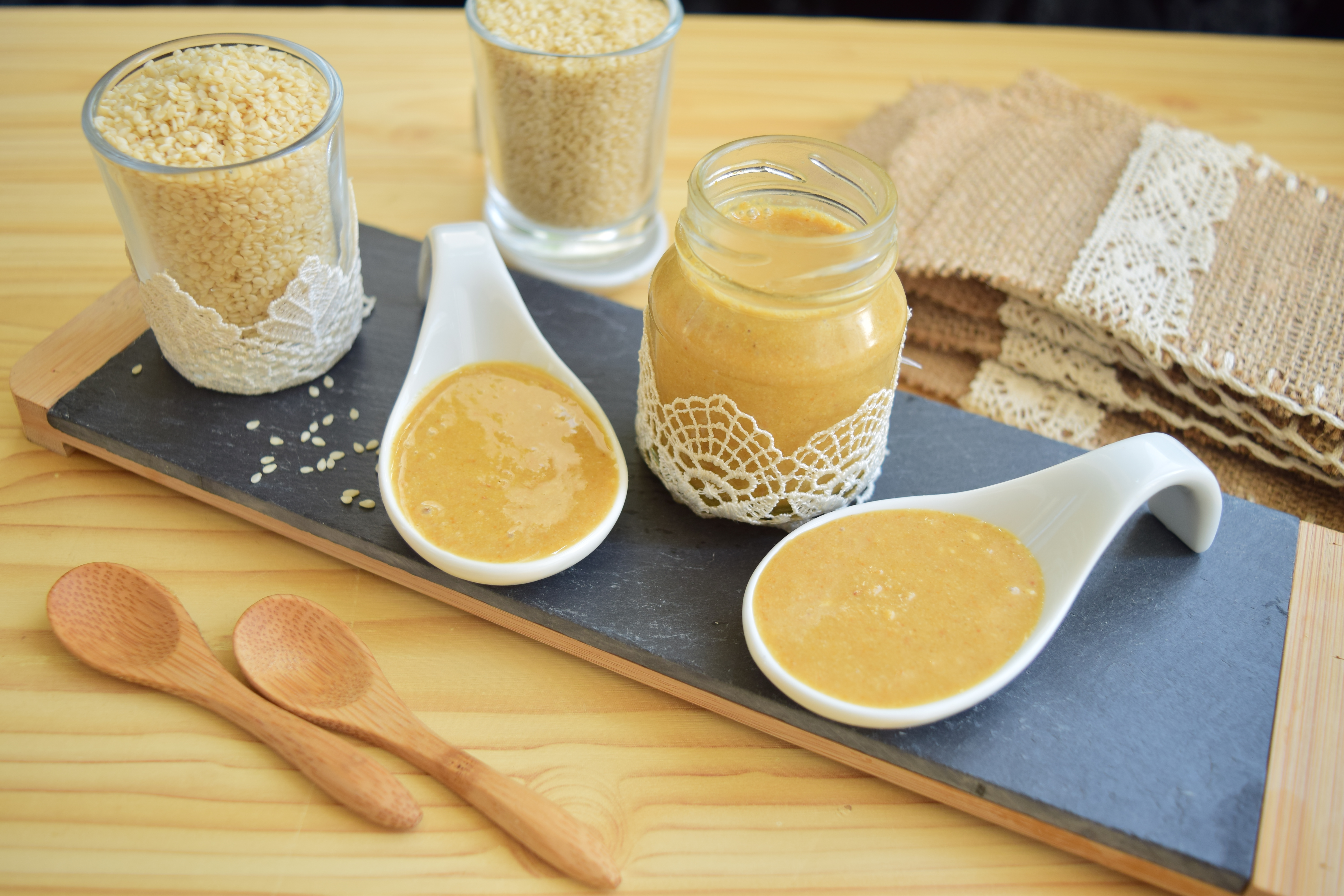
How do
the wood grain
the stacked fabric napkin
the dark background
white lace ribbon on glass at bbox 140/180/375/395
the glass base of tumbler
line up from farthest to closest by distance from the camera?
the dark background → the glass base of tumbler → the stacked fabric napkin → white lace ribbon on glass at bbox 140/180/375/395 → the wood grain

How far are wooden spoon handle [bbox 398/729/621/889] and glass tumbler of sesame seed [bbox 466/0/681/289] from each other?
666 millimetres

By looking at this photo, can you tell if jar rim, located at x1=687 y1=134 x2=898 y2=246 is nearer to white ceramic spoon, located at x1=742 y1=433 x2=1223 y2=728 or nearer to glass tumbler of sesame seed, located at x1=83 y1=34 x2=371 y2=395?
white ceramic spoon, located at x1=742 y1=433 x2=1223 y2=728

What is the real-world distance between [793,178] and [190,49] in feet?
1.90

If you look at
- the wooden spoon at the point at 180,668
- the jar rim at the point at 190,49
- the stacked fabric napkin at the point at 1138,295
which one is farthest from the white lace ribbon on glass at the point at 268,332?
the stacked fabric napkin at the point at 1138,295

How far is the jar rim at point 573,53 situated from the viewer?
1.06 meters

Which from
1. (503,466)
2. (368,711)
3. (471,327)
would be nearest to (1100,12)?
(471,327)

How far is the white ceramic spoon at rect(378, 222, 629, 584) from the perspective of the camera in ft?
3.05

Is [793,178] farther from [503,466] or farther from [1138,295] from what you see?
[1138,295]

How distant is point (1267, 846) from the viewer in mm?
700

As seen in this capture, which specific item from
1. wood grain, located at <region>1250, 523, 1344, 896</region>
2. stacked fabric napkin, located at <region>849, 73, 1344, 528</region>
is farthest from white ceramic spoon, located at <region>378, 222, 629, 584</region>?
wood grain, located at <region>1250, 523, 1344, 896</region>

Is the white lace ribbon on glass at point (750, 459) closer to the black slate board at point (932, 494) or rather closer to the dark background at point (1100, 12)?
the black slate board at point (932, 494)

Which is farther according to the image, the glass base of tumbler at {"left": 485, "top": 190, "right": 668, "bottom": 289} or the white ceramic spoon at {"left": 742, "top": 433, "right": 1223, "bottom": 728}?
the glass base of tumbler at {"left": 485, "top": 190, "right": 668, "bottom": 289}

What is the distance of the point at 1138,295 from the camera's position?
3.55 feet

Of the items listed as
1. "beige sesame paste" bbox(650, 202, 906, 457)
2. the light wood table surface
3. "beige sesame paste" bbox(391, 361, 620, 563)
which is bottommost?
the light wood table surface
